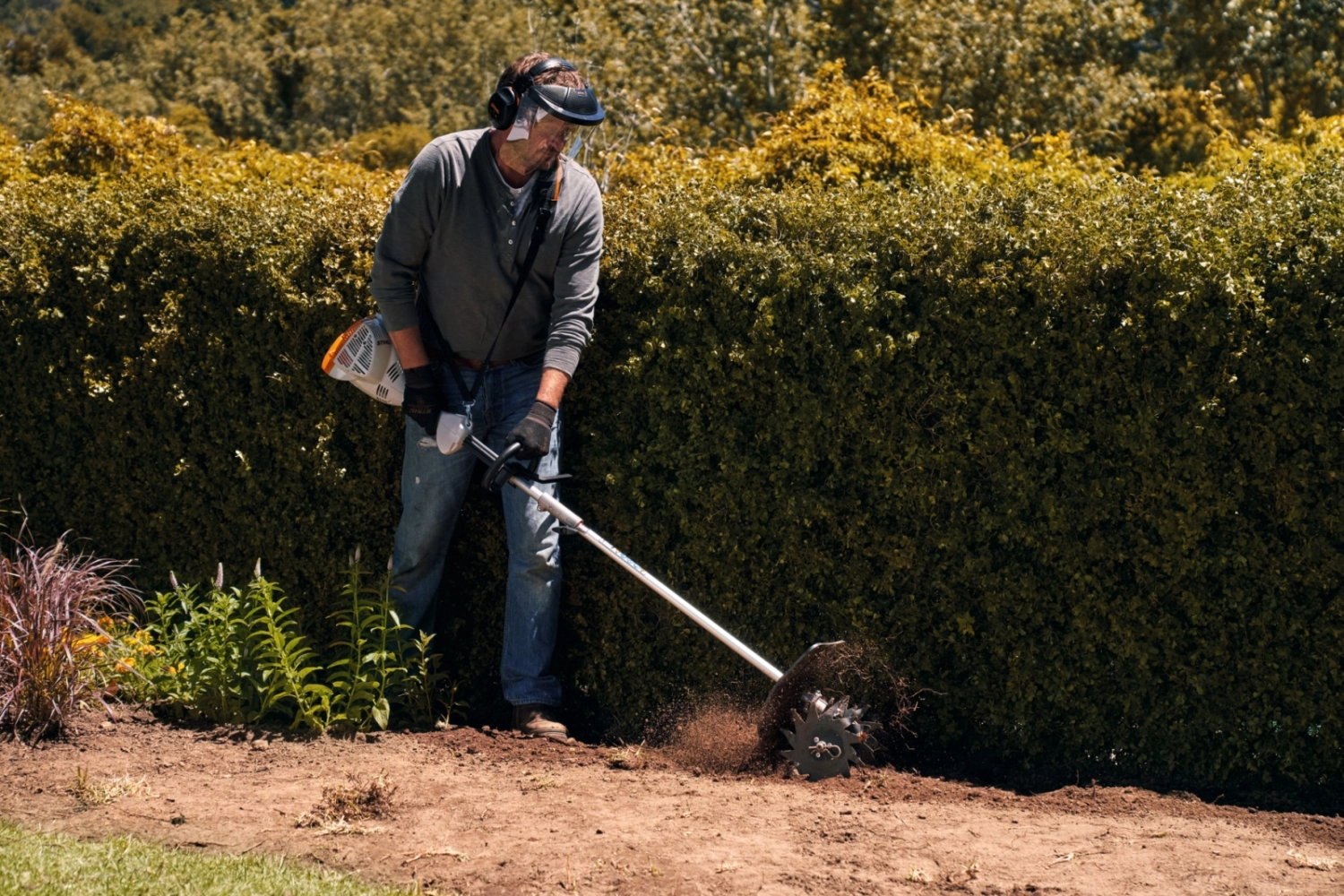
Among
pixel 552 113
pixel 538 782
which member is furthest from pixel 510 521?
pixel 552 113

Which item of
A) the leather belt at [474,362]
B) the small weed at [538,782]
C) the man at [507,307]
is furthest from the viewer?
the leather belt at [474,362]

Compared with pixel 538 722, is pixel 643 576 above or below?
above

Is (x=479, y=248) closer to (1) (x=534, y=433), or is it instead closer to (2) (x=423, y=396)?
(2) (x=423, y=396)

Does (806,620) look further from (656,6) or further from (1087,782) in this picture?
(656,6)

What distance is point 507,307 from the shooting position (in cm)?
490

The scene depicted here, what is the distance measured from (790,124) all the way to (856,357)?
3.20 m

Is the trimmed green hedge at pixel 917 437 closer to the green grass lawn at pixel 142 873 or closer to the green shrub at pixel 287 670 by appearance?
the green shrub at pixel 287 670

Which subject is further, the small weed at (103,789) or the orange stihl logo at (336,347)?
the orange stihl logo at (336,347)

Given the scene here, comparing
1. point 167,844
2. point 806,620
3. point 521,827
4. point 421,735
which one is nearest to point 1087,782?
point 806,620

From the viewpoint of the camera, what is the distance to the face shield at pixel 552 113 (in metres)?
4.62

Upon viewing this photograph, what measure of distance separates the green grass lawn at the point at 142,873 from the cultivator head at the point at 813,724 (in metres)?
1.56

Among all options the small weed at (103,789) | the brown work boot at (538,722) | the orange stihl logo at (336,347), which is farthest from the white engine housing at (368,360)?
the small weed at (103,789)

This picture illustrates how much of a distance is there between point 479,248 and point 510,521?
1.09 meters

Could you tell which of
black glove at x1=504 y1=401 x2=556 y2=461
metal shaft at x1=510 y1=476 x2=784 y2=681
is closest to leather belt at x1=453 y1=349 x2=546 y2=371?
black glove at x1=504 y1=401 x2=556 y2=461
